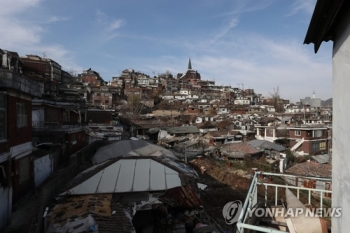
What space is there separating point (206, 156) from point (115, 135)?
10.3 m

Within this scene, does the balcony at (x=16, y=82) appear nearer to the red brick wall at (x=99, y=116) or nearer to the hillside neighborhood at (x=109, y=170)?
the hillside neighborhood at (x=109, y=170)

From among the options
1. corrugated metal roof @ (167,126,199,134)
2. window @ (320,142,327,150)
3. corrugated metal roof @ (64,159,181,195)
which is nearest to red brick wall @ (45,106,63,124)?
corrugated metal roof @ (64,159,181,195)

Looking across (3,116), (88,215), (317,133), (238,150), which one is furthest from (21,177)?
(317,133)

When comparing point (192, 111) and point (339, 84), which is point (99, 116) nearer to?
point (192, 111)

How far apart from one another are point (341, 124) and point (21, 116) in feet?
32.5

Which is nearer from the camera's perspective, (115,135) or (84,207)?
(84,207)

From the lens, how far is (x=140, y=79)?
8356cm

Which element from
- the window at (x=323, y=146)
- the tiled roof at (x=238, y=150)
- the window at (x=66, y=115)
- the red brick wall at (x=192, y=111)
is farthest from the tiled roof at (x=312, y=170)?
the red brick wall at (x=192, y=111)

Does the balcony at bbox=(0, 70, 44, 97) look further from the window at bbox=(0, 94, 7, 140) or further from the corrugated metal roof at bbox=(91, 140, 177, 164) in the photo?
the corrugated metal roof at bbox=(91, 140, 177, 164)

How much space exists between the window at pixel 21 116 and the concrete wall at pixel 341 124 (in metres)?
9.52

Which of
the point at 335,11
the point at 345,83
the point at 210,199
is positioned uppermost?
the point at 335,11

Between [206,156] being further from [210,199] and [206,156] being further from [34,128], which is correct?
[34,128]

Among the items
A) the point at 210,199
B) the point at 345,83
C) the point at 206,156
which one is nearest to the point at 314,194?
the point at 210,199

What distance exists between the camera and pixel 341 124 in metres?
2.02
